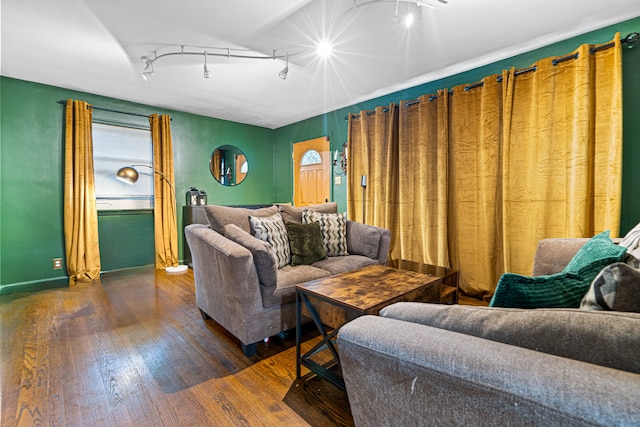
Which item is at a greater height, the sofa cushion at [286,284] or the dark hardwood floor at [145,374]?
the sofa cushion at [286,284]

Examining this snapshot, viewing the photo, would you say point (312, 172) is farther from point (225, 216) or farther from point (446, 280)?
point (446, 280)

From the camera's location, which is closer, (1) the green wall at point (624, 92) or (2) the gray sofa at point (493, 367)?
(2) the gray sofa at point (493, 367)

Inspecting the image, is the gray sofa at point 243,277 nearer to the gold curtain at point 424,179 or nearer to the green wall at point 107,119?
the gold curtain at point 424,179

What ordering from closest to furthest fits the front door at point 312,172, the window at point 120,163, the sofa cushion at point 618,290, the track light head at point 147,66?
the sofa cushion at point 618,290
the track light head at point 147,66
the window at point 120,163
the front door at point 312,172

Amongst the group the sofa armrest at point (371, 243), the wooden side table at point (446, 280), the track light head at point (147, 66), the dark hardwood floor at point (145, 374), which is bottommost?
the dark hardwood floor at point (145, 374)

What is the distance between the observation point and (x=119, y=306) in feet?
8.98

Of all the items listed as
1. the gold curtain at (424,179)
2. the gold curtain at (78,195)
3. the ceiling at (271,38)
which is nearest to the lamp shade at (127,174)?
the gold curtain at (78,195)

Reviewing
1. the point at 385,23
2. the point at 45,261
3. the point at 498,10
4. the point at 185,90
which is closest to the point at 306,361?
the point at 385,23

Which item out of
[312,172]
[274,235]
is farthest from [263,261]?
[312,172]

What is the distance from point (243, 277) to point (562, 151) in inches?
108

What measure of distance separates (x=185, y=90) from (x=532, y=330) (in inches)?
155

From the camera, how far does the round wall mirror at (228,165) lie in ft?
15.7

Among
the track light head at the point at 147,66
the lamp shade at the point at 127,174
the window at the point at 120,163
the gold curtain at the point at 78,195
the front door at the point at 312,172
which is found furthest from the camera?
the front door at the point at 312,172

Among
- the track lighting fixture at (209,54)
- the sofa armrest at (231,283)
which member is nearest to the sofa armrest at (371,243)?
the sofa armrest at (231,283)
